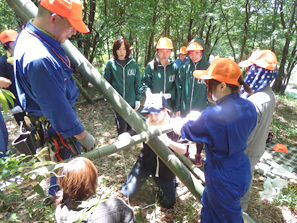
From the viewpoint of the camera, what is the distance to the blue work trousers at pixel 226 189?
1924 millimetres

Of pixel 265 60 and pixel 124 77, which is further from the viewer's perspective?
pixel 124 77

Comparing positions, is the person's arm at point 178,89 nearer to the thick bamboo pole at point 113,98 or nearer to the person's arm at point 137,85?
the person's arm at point 137,85

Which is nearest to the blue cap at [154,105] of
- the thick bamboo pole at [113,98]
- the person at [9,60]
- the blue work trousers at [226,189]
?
the thick bamboo pole at [113,98]

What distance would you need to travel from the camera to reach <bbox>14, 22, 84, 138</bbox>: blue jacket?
1544mm

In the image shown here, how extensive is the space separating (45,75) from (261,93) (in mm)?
2481

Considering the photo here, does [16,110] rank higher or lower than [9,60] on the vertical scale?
lower

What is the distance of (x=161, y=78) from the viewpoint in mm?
4457

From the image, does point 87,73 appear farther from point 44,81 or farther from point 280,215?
point 280,215

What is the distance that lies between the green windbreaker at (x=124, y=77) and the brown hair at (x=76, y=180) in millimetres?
2940

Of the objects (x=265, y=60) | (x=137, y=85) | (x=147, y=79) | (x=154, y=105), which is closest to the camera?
(x=265, y=60)

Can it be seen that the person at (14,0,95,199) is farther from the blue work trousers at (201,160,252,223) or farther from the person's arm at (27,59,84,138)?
the blue work trousers at (201,160,252,223)

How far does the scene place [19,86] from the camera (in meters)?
1.80

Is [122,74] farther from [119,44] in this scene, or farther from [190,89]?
[190,89]

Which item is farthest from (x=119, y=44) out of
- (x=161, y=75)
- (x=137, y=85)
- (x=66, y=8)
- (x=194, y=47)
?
(x=66, y=8)
